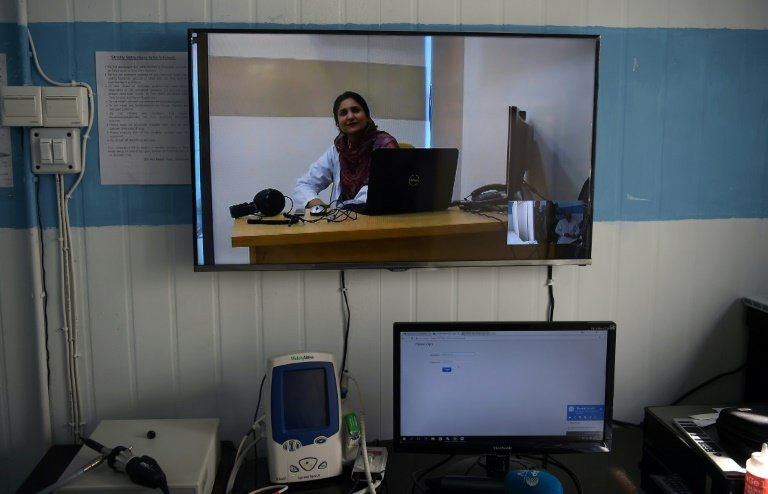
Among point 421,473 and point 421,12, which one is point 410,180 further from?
point 421,473

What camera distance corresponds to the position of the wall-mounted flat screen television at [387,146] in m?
1.60

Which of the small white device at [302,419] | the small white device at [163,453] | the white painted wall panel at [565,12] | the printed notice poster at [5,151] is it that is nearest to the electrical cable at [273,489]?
the small white device at [302,419]

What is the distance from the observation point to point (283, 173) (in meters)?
1.64

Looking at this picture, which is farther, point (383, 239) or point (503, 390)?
point (383, 239)

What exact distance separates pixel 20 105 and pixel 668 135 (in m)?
1.74

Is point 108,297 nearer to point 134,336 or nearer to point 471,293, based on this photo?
point 134,336

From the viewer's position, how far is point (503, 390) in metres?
1.53

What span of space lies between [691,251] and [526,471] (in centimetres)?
87

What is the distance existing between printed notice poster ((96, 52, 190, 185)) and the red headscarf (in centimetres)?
42

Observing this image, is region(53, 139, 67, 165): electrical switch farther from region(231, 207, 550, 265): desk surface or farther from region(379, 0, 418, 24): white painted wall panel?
region(379, 0, 418, 24): white painted wall panel

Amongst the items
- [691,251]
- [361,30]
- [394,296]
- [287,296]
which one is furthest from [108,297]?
[691,251]

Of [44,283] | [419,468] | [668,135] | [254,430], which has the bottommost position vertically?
[419,468]

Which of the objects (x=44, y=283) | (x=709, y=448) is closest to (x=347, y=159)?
(x=44, y=283)

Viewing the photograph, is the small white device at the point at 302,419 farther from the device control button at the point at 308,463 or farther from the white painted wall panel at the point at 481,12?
the white painted wall panel at the point at 481,12
